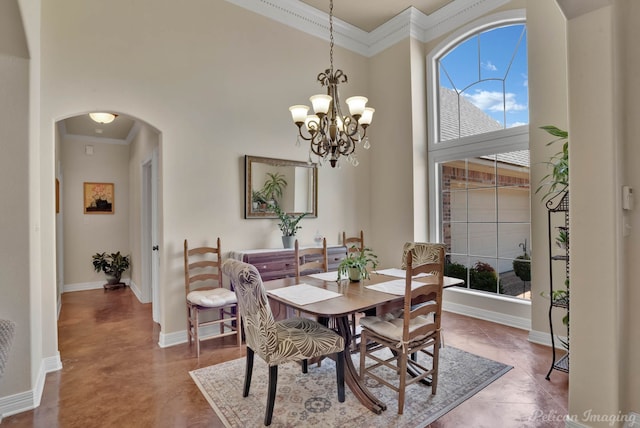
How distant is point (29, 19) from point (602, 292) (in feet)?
12.5

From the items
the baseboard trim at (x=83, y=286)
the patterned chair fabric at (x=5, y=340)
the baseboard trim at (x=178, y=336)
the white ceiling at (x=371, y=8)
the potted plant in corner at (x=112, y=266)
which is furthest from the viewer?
Result: the potted plant in corner at (x=112, y=266)

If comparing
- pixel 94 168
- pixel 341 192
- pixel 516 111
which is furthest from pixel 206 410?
pixel 94 168

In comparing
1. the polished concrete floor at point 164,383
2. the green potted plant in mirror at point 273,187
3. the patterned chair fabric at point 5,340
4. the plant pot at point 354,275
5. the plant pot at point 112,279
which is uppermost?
the green potted plant in mirror at point 273,187

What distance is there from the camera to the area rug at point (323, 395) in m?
2.09

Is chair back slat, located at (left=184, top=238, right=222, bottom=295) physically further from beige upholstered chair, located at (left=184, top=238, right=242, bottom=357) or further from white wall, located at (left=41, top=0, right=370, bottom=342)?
white wall, located at (left=41, top=0, right=370, bottom=342)

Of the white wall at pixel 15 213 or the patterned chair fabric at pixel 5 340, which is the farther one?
the white wall at pixel 15 213

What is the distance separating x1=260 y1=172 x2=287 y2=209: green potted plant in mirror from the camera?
4020 mm

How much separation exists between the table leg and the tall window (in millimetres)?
2450

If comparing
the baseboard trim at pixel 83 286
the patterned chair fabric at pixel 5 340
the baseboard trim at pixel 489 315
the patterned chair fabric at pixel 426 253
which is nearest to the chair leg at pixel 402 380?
the patterned chair fabric at pixel 426 253

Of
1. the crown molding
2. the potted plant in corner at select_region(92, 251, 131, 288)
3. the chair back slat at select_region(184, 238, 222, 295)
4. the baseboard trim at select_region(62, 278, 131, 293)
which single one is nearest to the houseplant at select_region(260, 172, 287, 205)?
the chair back slat at select_region(184, 238, 222, 295)

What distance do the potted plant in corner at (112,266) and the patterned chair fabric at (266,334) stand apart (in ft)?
16.3

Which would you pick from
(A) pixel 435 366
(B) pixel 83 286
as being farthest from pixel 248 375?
(B) pixel 83 286

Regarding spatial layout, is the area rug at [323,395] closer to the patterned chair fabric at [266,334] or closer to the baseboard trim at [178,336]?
the patterned chair fabric at [266,334]

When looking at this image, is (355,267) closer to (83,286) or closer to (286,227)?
(286,227)
